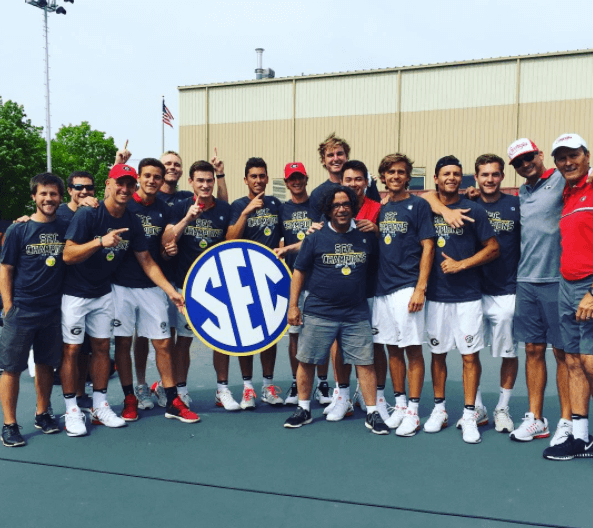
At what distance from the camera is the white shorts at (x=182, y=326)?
4773 millimetres

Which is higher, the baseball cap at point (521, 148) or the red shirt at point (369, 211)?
the baseball cap at point (521, 148)

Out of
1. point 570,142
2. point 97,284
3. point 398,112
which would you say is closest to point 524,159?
point 570,142

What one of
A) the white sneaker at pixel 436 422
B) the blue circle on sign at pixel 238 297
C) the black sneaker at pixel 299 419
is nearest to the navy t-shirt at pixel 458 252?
the white sneaker at pixel 436 422

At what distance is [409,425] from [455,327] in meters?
0.79

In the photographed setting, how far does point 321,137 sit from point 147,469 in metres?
22.7

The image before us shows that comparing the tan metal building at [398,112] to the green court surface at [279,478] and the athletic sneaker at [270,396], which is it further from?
the green court surface at [279,478]

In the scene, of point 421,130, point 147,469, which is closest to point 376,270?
point 147,469

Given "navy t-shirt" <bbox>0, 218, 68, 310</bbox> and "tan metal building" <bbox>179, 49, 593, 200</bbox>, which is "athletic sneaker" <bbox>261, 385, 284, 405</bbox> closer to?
"navy t-shirt" <bbox>0, 218, 68, 310</bbox>

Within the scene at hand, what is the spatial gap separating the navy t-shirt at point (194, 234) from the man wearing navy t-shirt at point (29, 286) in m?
0.94

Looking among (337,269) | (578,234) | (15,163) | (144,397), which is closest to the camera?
(578,234)

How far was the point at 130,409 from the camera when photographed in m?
4.46

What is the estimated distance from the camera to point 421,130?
2370 cm

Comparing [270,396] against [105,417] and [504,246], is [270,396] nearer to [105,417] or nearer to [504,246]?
[105,417]

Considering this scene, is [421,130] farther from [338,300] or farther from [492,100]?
[338,300]
